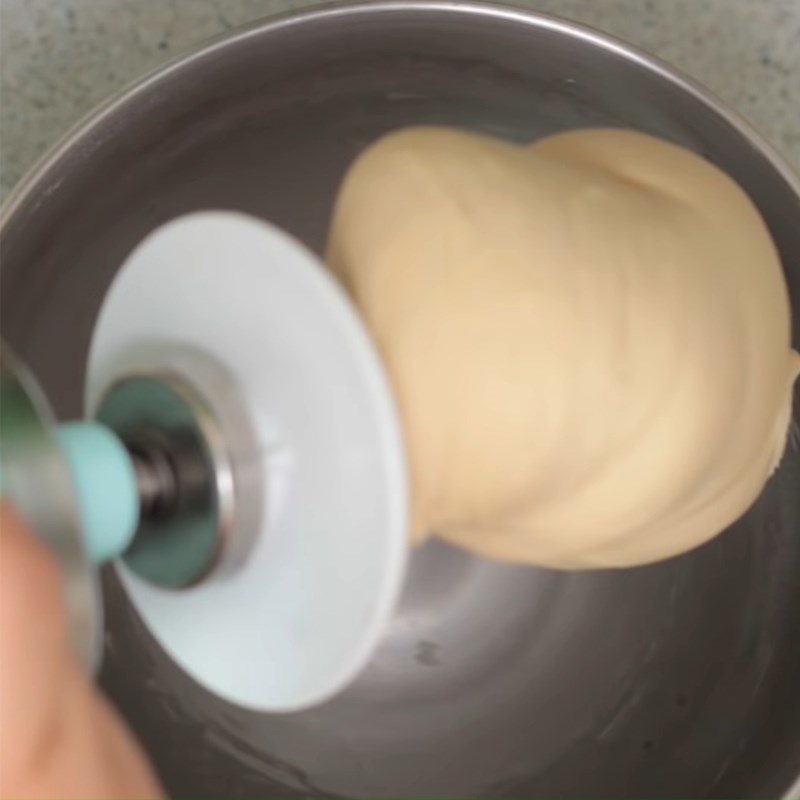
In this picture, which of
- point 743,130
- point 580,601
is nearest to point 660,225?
point 743,130

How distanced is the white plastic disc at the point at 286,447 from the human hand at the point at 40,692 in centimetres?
7

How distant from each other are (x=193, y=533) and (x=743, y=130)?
0.35m

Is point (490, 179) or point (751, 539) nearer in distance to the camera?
point (490, 179)

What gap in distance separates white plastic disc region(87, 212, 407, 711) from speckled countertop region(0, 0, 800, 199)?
0.24 m

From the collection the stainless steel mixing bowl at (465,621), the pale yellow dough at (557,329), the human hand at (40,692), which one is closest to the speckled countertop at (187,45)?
the stainless steel mixing bowl at (465,621)

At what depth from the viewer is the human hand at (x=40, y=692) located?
1.06 ft

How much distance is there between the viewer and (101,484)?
378 millimetres

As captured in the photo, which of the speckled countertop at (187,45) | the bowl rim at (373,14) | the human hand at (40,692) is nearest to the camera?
the human hand at (40,692)

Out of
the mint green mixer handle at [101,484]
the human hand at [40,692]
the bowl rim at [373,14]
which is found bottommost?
the human hand at [40,692]

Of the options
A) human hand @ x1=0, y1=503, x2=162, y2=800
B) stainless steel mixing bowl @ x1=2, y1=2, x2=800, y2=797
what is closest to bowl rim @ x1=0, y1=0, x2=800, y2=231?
stainless steel mixing bowl @ x1=2, y1=2, x2=800, y2=797

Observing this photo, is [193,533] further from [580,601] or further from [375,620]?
[580,601]

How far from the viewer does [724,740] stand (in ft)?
1.97

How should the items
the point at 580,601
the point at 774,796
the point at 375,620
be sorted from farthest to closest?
the point at 580,601 < the point at 774,796 < the point at 375,620

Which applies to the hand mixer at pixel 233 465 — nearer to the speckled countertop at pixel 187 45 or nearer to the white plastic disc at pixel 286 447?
the white plastic disc at pixel 286 447
